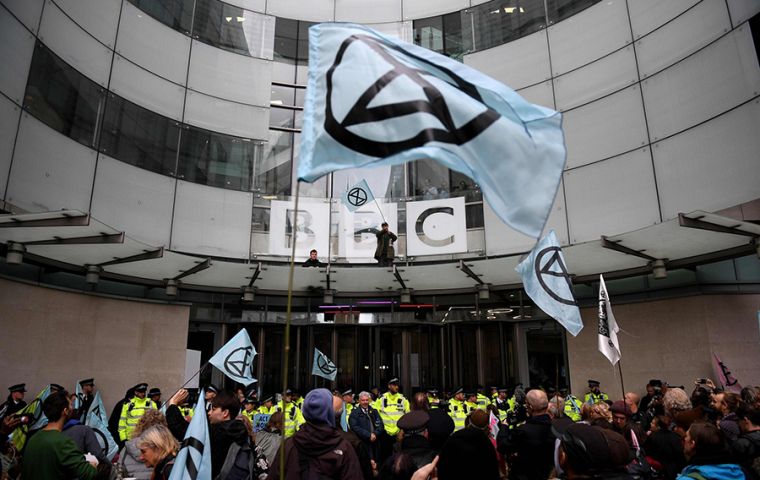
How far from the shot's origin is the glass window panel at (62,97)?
13.2 m

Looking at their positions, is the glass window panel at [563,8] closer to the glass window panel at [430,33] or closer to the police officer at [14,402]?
the glass window panel at [430,33]

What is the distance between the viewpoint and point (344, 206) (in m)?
18.3

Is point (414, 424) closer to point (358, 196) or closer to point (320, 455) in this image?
point (320, 455)

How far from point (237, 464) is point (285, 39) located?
18.0 metres

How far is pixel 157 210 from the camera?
16406mm

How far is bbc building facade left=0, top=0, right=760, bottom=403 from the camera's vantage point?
12859 millimetres

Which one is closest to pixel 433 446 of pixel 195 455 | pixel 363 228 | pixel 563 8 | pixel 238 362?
pixel 195 455

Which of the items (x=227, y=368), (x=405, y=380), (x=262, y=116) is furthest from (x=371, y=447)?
(x=262, y=116)

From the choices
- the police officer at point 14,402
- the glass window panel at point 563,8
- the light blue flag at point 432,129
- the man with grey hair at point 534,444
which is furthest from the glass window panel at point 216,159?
the light blue flag at point 432,129

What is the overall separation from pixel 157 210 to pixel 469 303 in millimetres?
10338

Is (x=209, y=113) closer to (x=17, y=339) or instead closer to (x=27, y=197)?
(x=27, y=197)

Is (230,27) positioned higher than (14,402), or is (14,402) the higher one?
(230,27)

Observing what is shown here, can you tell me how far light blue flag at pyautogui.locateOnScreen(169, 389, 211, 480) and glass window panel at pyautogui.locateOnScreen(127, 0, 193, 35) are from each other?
1636 cm

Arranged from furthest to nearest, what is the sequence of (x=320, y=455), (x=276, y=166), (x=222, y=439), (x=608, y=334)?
(x=276, y=166)
(x=608, y=334)
(x=222, y=439)
(x=320, y=455)
